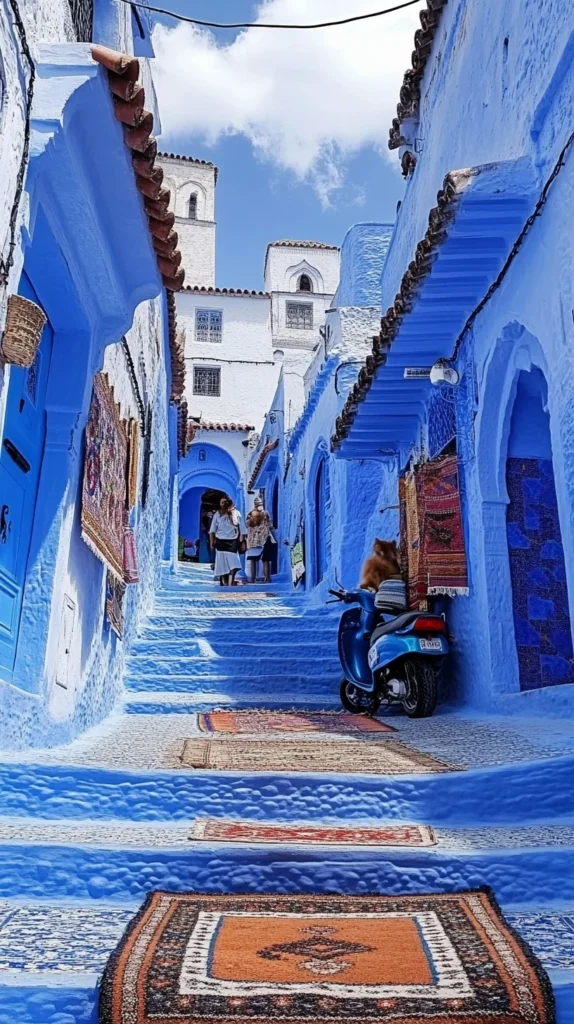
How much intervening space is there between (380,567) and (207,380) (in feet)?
65.8

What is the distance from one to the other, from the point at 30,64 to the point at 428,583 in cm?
435

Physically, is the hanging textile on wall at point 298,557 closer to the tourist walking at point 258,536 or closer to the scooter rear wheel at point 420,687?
the tourist walking at point 258,536

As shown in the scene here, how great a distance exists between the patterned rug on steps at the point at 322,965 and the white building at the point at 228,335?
14.3 m

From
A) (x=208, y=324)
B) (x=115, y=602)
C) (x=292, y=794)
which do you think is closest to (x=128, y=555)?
(x=115, y=602)

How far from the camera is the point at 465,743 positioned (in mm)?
4434

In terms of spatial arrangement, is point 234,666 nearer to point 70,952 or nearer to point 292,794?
point 292,794

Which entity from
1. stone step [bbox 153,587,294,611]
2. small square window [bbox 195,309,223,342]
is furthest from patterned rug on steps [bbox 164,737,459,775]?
small square window [bbox 195,309,223,342]

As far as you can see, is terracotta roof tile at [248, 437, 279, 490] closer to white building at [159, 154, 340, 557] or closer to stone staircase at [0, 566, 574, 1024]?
white building at [159, 154, 340, 557]

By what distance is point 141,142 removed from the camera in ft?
12.2

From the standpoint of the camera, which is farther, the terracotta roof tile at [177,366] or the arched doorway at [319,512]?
the arched doorway at [319,512]

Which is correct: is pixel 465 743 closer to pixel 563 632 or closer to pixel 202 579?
pixel 563 632

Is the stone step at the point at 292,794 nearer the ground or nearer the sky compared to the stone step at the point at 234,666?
nearer the ground

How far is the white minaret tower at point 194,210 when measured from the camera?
31.1m

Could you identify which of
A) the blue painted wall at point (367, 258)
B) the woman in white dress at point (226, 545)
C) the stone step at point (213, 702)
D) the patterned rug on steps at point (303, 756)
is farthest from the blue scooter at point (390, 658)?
the woman in white dress at point (226, 545)
